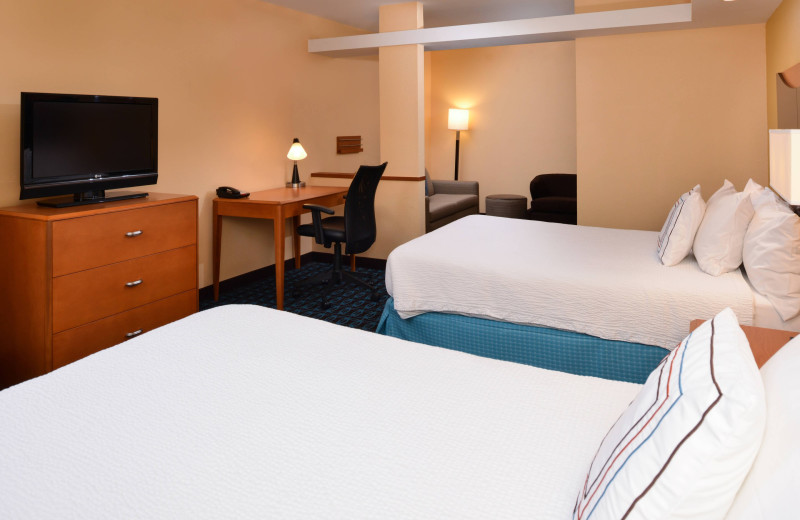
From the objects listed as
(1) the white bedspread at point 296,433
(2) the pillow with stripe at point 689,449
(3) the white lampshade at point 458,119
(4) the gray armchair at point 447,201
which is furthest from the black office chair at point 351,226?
(2) the pillow with stripe at point 689,449

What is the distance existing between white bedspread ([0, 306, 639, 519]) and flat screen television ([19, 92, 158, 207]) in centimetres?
160

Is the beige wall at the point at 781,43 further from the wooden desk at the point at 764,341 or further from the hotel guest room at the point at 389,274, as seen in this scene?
the wooden desk at the point at 764,341

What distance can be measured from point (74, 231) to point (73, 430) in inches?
70.9

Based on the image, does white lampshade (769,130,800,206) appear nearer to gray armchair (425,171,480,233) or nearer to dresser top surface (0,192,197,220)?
dresser top surface (0,192,197,220)

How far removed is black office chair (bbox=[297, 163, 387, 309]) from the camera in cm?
411

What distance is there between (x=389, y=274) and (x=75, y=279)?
1.54 m

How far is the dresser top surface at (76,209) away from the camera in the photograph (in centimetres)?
265

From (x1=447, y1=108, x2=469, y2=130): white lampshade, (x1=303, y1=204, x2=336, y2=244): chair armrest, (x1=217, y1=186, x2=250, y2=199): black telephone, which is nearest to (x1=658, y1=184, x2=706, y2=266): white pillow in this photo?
(x1=303, y1=204, x2=336, y2=244): chair armrest

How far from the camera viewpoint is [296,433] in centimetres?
122

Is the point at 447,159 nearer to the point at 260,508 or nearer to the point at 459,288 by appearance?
the point at 459,288

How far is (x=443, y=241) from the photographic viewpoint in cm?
326

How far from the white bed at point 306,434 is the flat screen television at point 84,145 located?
160 centimetres

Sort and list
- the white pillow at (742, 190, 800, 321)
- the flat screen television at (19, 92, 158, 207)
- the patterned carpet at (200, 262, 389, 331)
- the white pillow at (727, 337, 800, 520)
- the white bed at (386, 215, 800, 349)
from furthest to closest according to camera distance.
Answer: the patterned carpet at (200, 262, 389, 331)
the flat screen television at (19, 92, 158, 207)
the white bed at (386, 215, 800, 349)
the white pillow at (742, 190, 800, 321)
the white pillow at (727, 337, 800, 520)

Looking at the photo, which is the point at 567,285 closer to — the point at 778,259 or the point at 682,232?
the point at 682,232
